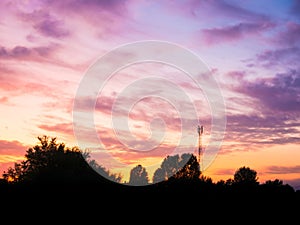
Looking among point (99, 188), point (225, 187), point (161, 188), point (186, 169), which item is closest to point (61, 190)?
point (99, 188)

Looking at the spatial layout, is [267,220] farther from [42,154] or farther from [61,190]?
[42,154]

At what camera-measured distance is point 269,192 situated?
82.0 ft

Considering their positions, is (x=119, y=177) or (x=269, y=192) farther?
(x=119, y=177)

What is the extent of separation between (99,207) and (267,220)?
9.23 m

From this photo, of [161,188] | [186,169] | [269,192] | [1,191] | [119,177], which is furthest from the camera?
[119,177]

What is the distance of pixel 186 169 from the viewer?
324ft

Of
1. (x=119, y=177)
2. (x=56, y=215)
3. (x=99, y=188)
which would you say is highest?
(x=119, y=177)

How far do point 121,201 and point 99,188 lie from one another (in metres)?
1.67

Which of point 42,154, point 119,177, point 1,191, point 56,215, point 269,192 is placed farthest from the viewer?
point 119,177

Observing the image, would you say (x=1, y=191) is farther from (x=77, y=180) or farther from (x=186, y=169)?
(x=186, y=169)

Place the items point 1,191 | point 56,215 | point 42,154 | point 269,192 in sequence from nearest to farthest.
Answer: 1. point 56,215
2. point 1,191
3. point 269,192
4. point 42,154

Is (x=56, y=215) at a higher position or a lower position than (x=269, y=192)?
lower

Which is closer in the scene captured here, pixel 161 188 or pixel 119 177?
pixel 161 188

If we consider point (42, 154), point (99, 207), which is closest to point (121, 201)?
point (99, 207)
